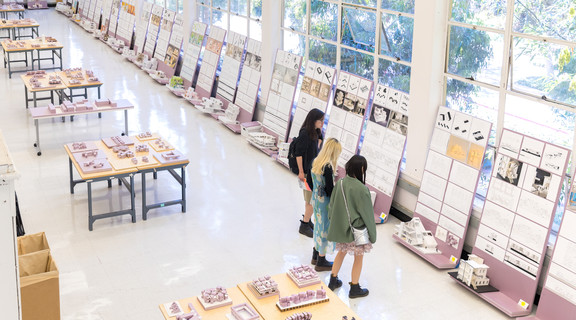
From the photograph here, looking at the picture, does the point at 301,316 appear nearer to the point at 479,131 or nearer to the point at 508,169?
the point at 508,169

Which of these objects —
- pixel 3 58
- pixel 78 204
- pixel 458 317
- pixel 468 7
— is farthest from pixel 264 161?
pixel 3 58

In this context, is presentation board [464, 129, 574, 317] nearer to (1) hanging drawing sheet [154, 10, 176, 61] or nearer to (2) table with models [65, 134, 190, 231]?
(2) table with models [65, 134, 190, 231]

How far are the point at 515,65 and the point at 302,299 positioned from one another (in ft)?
12.4

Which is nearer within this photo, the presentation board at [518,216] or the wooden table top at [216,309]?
the wooden table top at [216,309]

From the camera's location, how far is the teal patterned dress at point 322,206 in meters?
7.24

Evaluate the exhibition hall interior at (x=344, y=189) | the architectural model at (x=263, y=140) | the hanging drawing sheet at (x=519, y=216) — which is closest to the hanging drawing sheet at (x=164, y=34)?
the exhibition hall interior at (x=344, y=189)

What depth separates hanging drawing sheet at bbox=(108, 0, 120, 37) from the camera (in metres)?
22.2

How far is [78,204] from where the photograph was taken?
958 centimetres

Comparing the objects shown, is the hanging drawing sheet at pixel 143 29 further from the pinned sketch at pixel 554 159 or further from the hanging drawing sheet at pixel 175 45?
the pinned sketch at pixel 554 159

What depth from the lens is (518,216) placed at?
7121mm

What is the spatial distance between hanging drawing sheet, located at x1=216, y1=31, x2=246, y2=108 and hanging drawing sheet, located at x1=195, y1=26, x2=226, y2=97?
1.37ft

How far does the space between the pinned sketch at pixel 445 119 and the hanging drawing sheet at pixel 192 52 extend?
8334 millimetres

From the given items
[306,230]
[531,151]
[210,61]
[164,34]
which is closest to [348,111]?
[306,230]

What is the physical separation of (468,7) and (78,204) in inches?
227
